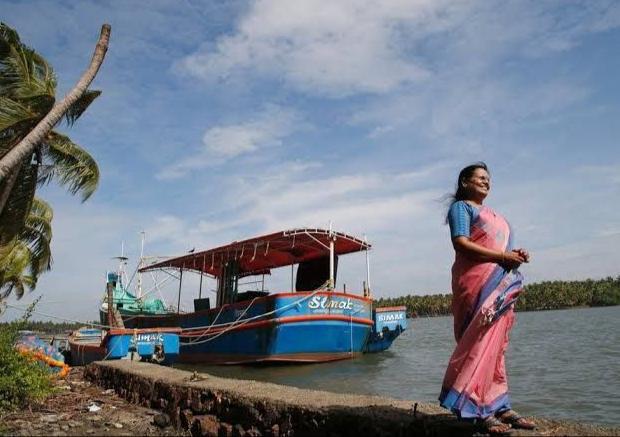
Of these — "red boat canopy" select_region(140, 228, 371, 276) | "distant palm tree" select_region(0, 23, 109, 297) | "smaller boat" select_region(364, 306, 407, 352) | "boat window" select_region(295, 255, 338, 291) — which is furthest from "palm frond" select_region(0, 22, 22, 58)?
"smaller boat" select_region(364, 306, 407, 352)

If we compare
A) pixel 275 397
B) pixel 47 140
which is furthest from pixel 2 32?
pixel 275 397

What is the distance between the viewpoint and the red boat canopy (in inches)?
542

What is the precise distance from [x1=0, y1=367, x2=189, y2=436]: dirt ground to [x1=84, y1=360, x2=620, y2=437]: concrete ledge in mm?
218

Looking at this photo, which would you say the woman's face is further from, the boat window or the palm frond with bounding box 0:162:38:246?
the boat window

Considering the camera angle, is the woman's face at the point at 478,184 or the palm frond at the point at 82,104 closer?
the woman's face at the point at 478,184

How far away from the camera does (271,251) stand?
16.1 m

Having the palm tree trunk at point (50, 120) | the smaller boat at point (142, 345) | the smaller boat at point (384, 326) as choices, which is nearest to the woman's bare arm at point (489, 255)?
the palm tree trunk at point (50, 120)

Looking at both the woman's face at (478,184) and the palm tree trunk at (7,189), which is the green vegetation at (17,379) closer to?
the palm tree trunk at (7,189)

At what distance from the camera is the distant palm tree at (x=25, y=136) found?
771 cm

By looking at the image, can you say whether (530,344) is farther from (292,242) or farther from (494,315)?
(494,315)

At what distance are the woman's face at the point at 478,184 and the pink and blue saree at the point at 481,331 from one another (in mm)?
211

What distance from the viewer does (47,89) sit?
8555mm

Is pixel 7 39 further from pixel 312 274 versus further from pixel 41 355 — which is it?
pixel 312 274

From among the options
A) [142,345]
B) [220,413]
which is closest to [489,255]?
[220,413]
